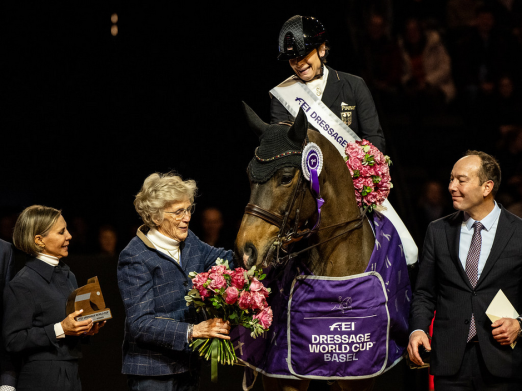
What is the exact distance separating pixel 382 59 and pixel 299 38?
5.74 m

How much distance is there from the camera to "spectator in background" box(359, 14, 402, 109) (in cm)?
859

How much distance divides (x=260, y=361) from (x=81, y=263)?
6.98ft

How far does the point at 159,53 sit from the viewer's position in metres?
6.34

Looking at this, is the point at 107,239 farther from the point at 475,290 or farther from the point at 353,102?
the point at 475,290

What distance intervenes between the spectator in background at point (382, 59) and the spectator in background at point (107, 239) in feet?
14.3

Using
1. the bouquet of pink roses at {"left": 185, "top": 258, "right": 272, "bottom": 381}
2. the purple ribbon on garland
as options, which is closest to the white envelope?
the purple ribbon on garland

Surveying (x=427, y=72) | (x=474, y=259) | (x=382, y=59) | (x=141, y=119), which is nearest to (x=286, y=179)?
(x=474, y=259)

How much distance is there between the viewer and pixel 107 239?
5734 mm

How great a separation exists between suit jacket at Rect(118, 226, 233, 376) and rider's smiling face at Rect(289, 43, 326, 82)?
1.29 m

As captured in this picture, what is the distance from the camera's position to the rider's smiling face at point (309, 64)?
135 inches

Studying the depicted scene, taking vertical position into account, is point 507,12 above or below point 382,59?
above

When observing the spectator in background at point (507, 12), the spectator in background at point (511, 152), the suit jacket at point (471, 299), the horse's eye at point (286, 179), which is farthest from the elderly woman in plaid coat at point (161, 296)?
the spectator in background at point (507, 12)

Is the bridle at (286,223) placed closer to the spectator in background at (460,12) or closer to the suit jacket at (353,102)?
the suit jacket at (353,102)

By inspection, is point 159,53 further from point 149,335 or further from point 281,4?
point 149,335
